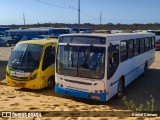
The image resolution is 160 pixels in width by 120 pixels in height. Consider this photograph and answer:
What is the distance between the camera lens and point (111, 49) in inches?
432

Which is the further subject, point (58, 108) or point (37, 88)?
point (37, 88)

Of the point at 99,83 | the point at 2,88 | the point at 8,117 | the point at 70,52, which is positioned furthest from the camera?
the point at 2,88

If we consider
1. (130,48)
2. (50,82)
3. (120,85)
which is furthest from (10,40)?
(120,85)

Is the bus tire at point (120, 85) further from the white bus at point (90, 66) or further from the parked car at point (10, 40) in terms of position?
the parked car at point (10, 40)

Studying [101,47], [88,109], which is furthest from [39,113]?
[101,47]

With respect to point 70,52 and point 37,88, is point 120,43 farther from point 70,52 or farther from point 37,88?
point 37,88

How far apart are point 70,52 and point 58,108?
Answer: 2648 mm

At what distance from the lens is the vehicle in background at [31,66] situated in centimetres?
1259

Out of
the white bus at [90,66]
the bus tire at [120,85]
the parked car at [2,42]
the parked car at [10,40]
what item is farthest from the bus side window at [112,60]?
the parked car at [10,40]

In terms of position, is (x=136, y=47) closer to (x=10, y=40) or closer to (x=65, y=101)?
(x=65, y=101)

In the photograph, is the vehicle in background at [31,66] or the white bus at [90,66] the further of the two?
the vehicle in background at [31,66]

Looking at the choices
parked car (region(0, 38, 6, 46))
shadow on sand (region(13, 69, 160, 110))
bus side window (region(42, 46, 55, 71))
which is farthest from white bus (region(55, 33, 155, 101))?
parked car (region(0, 38, 6, 46))

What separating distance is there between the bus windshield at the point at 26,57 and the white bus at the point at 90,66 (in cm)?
166

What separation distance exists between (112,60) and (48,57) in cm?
341
